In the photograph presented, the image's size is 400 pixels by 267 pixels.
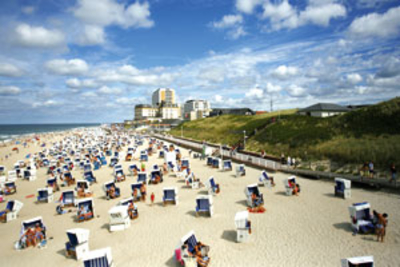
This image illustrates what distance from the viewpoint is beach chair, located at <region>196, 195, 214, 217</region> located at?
10117 millimetres

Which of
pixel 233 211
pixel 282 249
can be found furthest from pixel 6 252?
pixel 282 249

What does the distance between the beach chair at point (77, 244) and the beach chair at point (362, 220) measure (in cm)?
945

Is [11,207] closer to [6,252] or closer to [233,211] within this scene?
[6,252]

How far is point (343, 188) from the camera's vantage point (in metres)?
11.7

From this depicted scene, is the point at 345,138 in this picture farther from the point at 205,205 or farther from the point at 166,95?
the point at 166,95

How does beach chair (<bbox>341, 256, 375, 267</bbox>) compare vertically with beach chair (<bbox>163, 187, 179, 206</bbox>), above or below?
above

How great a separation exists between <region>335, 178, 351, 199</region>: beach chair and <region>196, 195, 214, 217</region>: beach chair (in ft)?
22.8

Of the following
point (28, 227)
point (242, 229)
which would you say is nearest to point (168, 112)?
point (28, 227)

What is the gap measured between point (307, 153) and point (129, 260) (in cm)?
1859

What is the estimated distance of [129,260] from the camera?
7.26 metres

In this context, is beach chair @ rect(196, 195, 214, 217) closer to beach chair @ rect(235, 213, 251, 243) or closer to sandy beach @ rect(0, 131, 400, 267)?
sandy beach @ rect(0, 131, 400, 267)

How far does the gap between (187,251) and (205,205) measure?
3.60 meters

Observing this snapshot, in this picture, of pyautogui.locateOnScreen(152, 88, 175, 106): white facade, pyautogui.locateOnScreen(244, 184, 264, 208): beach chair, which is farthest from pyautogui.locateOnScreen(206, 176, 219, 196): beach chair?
pyautogui.locateOnScreen(152, 88, 175, 106): white facade

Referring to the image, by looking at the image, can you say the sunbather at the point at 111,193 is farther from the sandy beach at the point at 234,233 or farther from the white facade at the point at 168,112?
the white facade at the point at 168,112
